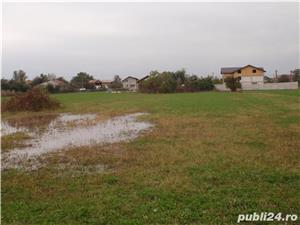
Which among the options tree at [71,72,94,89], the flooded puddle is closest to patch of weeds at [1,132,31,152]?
the flooded puddle

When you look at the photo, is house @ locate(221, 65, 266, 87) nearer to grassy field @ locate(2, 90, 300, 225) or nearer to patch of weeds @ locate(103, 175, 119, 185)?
grassy field @ locate(2, 90, 300, 225)

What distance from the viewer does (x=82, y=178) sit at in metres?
6.76

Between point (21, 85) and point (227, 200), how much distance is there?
64.1 meters

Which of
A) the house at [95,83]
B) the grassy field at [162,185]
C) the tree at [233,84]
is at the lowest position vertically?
the grassy field at [162,185]

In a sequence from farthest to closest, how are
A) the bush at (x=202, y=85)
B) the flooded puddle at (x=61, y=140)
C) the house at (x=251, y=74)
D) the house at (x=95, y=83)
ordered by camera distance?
the house at (x=95, y=83)
the house at (x=251, y=74)
the bush at (x=202, y=85)
the flooded puddle at (x=61, y=140)

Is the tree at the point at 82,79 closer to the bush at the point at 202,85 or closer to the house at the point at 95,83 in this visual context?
the house at the point at 95,83

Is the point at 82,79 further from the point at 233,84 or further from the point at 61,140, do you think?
the point at 61,140

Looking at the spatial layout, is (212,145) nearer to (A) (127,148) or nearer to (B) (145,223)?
(A) (127,148)

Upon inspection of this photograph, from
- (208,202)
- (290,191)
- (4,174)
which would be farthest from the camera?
(4,174)

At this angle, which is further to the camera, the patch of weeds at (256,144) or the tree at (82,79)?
the tree at (82,79)

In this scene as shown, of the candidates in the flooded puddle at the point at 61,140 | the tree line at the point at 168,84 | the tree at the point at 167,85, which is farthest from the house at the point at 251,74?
the flooded puddle at the point at 61,140

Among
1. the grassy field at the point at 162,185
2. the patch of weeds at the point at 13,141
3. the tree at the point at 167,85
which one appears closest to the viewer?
the grassy field at the point at 162,185

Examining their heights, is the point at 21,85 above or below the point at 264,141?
above

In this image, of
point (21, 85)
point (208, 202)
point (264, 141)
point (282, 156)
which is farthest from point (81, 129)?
point (21, 85)
